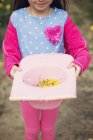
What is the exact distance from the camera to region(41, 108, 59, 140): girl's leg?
9.06 feet

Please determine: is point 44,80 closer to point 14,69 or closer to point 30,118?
point 14,69

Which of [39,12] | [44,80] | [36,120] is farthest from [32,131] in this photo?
[39,12]

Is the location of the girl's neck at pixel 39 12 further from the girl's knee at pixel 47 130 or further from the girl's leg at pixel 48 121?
the girl's knee at pixel 47 130

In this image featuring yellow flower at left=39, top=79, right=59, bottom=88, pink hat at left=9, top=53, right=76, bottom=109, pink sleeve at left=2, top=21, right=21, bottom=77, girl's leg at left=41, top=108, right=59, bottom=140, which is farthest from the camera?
girl's leg at left=41, top=108, right=59, bottom=140

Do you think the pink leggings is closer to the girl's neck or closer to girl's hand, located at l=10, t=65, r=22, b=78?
girl's hand, located at l=10, t=65, r=22, b=78

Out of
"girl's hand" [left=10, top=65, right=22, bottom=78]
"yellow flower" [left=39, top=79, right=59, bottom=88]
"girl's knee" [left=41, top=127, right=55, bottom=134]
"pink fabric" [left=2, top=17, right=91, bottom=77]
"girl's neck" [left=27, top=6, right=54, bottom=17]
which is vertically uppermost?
"girl's neck" [left=27, top=6, right=54, bottom=17]

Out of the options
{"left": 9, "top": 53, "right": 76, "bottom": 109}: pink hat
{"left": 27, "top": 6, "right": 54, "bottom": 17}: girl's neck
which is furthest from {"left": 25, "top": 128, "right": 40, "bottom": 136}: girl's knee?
{"left": 27, "top": 6, "right": 54, "bottom": 17}: girl's neck

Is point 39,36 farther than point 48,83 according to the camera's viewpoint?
Yes

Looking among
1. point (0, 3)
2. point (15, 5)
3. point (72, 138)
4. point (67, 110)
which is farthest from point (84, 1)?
point (15, 5)

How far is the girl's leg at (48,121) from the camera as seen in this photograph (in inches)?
109

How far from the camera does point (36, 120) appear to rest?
9.07 feet

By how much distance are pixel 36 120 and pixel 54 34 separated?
623mm

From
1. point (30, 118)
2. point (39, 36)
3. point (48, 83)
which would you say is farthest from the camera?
point (30, 118)

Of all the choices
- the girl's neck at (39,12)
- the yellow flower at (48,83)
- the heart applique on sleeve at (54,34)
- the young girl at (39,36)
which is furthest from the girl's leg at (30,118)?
the girl's neck at (39,12)
